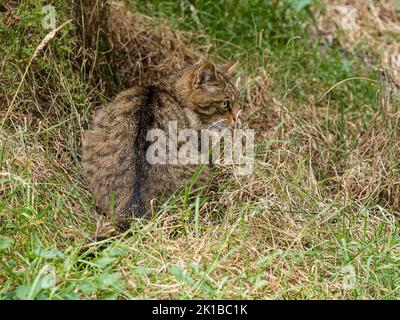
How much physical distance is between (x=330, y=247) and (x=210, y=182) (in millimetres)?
896

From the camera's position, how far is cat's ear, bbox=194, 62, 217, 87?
16.0ft

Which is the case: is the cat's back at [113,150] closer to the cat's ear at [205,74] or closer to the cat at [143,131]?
the cat at [143,131]

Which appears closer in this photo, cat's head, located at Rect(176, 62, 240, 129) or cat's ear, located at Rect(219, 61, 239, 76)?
cat's head, located at Rect(176, 62, 240, 129)

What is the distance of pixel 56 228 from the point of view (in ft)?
12.8

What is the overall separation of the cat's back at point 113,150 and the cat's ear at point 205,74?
43cm

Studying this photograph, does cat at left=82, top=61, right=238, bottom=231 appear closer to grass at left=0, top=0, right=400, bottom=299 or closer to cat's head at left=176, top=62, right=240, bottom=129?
cat's head at left=176, top=62, right=240, bottom=129

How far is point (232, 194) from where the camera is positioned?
439 cm

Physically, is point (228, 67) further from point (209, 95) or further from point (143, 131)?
point (143, 131)

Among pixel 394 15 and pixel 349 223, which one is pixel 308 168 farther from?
pixel 394 15

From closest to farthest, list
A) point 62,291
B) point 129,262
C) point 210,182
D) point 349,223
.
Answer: point 62,291
point 129,262
point 349,223
point 210,182

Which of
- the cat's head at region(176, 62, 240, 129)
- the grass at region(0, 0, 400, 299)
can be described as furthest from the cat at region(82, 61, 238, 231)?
the grass at region(0, 0, 400, 299)

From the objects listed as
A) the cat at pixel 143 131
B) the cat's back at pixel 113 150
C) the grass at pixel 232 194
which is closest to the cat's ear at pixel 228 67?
the cat at pixel 143 131

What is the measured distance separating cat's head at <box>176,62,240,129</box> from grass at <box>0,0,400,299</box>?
326 millimetres
